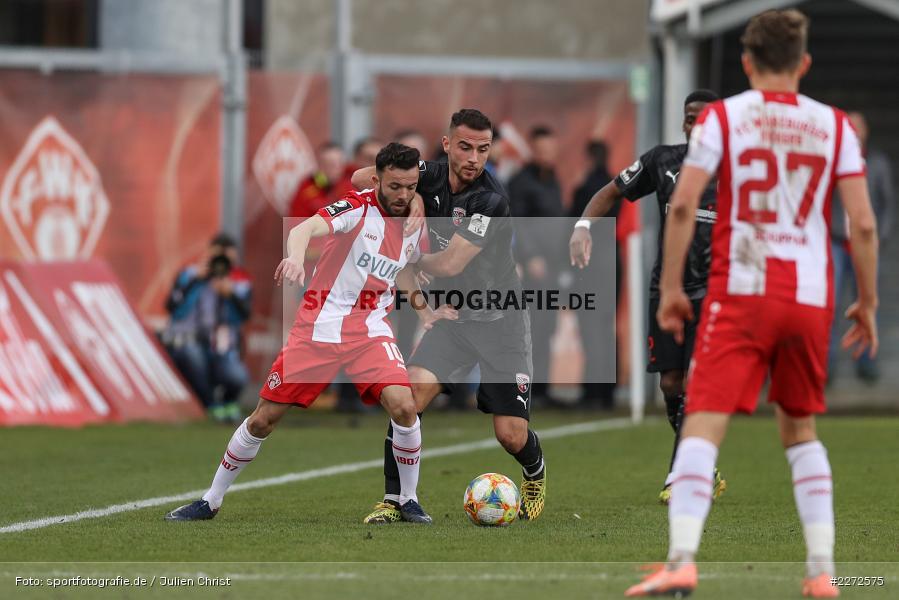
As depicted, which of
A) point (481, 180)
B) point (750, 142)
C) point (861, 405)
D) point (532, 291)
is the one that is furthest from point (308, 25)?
point (750, 142)

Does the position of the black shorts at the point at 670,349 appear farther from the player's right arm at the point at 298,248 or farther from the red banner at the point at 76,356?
the red banner at the point at 76,356

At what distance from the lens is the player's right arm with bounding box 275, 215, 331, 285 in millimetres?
7043

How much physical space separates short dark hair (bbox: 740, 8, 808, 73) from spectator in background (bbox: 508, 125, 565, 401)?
936cm

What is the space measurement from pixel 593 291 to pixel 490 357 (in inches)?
312

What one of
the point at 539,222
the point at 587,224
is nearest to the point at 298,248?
the point at 587,224

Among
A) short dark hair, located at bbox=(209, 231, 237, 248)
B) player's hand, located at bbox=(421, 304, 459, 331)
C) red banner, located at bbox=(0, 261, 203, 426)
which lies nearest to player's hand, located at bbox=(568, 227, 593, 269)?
player's hand, located at bbox=(421, 304, 459, 331)

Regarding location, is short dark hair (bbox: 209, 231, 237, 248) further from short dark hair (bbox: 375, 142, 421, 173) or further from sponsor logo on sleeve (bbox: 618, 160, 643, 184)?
short dark hair (bbox: 375, 142, 421, 173)

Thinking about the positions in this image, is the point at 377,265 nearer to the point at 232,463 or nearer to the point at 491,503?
the point at 232,463

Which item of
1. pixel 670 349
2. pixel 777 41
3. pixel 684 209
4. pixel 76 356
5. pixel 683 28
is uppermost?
pixel 683 28

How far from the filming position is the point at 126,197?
53.0 feet

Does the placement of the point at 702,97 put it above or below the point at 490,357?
above

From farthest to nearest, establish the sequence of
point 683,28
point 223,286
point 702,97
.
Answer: point 683,28, point 223,286, point 702,97

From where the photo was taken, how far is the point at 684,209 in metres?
5.58

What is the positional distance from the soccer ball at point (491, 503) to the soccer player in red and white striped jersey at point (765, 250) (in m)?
2.21
